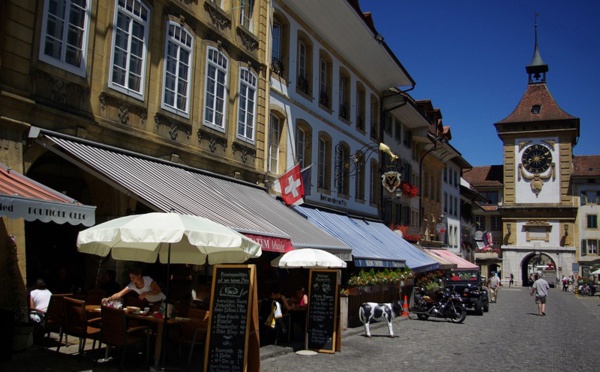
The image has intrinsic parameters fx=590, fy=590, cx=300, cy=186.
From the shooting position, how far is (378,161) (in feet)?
90.7

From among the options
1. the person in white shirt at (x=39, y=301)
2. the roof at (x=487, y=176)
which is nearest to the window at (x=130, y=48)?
the person in white shirt at (x=39, y=301)

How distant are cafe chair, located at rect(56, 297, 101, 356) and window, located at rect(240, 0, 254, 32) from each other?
9933mm

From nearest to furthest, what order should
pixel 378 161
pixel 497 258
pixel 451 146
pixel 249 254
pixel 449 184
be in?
pixel 249 254
pixel 378 161
pixel 451 146
pixel 449 184
pixel 497 258

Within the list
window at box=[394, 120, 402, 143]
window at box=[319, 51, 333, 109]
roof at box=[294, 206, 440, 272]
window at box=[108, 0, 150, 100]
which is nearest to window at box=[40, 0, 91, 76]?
window at box=[108, 0, 150, 100]

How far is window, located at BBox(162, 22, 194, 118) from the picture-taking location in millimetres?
13109

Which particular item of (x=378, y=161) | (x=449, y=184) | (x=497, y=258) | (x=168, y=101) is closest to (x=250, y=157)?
(x=168, y=101)

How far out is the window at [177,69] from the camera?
1311 centimetres

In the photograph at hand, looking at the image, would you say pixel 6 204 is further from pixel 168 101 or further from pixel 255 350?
pixel 168 101

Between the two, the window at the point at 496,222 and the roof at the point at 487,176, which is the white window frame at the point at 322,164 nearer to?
the window at the point at 496,222

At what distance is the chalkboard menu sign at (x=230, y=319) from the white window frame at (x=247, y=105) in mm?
7939

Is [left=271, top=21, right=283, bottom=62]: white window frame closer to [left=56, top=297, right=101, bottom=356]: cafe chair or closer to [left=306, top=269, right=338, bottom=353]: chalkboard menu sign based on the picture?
Answer: [left=306, top=269, right=338, bottom=353]: chalkboard menu sign

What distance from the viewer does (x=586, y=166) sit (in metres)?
69.1

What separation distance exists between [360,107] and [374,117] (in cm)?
203

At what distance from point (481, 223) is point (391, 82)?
54.6 meters
